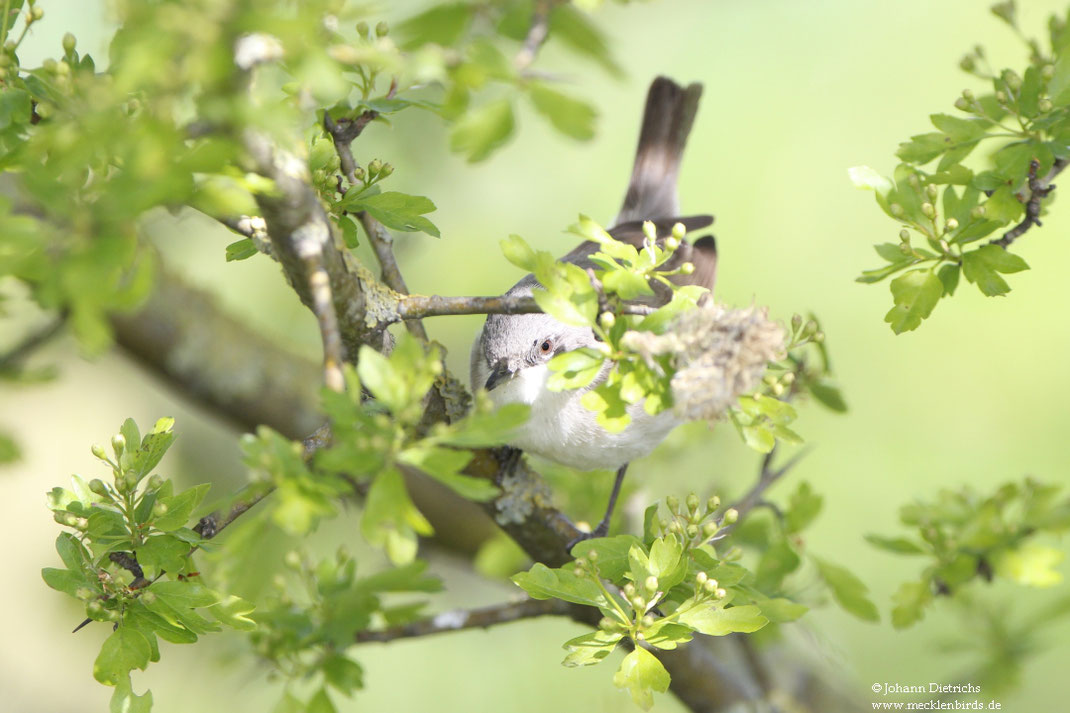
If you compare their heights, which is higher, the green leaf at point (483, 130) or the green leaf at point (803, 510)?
the green leaf at point (483, 130)

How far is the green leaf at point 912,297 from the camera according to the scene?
1.97m

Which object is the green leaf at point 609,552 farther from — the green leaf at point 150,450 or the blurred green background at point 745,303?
the blurred green background at point 745,303

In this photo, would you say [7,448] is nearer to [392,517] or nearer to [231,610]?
[231,610]

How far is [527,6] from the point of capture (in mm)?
1452

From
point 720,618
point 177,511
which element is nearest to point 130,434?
point 177,511

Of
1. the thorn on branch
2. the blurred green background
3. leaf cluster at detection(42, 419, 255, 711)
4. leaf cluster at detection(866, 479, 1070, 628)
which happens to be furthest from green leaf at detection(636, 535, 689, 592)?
the blurred green background

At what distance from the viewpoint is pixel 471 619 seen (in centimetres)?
257

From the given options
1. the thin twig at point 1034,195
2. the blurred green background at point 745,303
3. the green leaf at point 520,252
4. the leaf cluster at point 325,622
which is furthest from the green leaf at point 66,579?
the blurred green background at point 745,303

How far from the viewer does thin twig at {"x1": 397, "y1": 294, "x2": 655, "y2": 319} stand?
1734mm

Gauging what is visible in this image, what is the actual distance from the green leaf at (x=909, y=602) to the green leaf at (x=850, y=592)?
0.05m

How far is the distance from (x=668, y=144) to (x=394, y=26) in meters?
2.98

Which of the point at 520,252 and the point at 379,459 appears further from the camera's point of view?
the point at 520,252

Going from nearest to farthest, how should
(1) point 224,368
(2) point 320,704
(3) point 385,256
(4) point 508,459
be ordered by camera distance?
(2) point 320,704 < (3) point 385,256 < (4) point 508,459 < (1) point 224,368

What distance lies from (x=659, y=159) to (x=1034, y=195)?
2.37 meters
